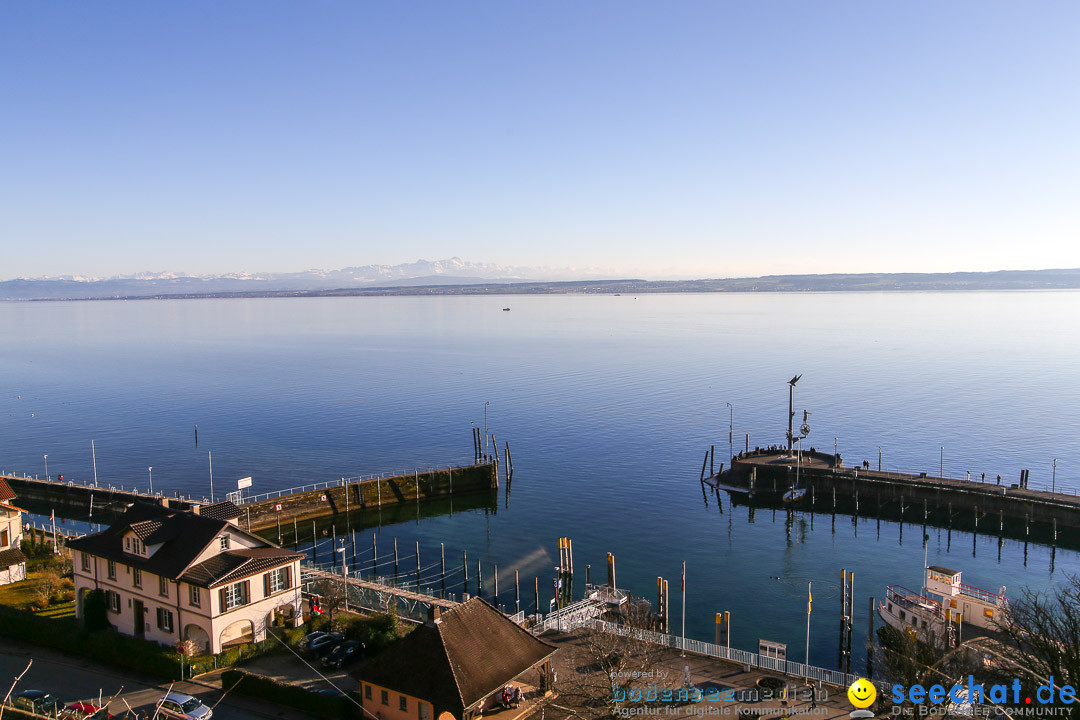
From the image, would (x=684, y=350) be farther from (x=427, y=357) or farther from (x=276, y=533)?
(x=276, y=533)

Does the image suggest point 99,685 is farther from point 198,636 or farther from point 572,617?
point 572,617

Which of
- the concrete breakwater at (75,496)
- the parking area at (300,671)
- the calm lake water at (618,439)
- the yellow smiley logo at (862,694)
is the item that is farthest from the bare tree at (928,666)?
the concrete breakwater at (75,496)

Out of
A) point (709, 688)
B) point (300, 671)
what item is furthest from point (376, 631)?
point (709, 688)

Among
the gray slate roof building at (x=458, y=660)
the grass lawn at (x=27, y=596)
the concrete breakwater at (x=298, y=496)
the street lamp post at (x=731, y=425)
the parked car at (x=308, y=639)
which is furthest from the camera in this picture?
the street lamp post at (x=731, y=425)

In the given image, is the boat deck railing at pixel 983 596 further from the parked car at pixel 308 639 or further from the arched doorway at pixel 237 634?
the arched doorway at pixel 237 634

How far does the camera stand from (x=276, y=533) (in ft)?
205

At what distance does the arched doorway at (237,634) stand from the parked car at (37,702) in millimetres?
6629

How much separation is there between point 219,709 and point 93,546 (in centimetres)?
1359

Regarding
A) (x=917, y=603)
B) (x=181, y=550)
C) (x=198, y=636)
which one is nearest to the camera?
(x=198, y=636)

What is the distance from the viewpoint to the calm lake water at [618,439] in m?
55.4

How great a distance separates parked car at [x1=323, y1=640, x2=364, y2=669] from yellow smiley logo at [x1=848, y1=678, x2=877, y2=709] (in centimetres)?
2135

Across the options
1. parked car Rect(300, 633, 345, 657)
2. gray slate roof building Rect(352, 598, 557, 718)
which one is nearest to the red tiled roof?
parked car Rect(300, 633, 345, 657)

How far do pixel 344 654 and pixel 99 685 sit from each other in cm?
1045

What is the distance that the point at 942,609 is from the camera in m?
41.1
